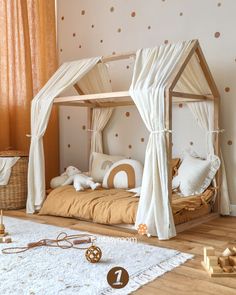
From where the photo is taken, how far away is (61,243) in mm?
2584

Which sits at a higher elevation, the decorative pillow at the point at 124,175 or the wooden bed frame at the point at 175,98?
the wooden bed frame at the point at 175,98

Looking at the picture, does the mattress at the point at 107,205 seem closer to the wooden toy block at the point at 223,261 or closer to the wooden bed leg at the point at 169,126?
the wooden bed leg at the point at 169,126

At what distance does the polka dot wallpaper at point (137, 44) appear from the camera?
3.58 metres

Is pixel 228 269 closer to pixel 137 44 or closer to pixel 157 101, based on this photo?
pixel 157 101

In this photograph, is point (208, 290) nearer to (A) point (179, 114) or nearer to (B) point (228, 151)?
(B) point (228, 151)

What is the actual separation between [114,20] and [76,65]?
3.01ft

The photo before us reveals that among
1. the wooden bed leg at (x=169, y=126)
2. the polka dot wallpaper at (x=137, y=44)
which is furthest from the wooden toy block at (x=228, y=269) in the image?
the polka dot wallpaper at (x=137, y=44)

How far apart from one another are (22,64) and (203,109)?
82.4 inches

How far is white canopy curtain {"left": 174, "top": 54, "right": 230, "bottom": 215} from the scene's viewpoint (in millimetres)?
3400

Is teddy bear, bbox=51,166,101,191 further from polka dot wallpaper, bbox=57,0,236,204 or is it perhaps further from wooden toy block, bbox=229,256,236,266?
wooden toy block, bbox=229,256,236,266

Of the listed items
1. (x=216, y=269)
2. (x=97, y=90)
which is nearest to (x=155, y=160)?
(x=216, y=269)

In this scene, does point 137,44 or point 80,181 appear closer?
point 80,181

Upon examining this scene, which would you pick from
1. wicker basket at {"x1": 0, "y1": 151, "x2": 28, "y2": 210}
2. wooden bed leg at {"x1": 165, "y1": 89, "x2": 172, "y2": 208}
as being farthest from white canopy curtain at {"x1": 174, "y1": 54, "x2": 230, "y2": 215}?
wicker basket at {"x1": 0, "y1": 151, "x2": 28, "y2": 210}

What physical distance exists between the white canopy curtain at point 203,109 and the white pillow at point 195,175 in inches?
4.4
